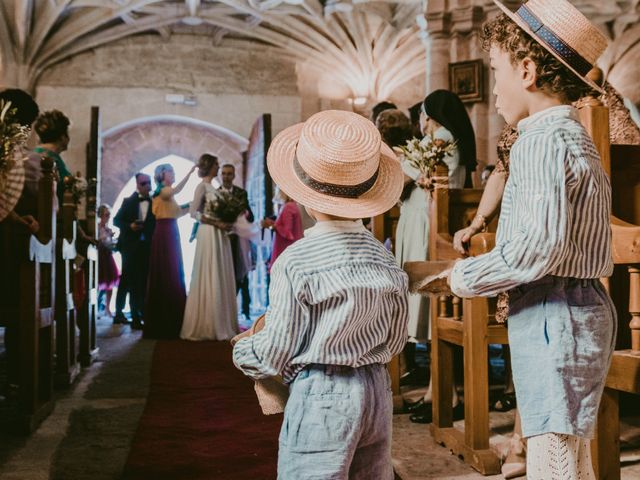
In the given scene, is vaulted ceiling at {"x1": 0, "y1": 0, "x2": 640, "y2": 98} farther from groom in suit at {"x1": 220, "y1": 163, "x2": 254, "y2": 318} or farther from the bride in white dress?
the bride in white dress

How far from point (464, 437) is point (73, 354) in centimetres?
315

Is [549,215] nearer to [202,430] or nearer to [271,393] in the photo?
[271,393]

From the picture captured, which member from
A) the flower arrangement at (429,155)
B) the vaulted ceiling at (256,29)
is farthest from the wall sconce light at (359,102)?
the flower arrangement at (429,155)

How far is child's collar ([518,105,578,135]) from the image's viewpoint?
5.34 feet

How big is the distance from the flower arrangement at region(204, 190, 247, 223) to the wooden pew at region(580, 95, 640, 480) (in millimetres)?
5377

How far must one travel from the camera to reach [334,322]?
1.63 metres

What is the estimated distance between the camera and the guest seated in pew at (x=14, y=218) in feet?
10.9


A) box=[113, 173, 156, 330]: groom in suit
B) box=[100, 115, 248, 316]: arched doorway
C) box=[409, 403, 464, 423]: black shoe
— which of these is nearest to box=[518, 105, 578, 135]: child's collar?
box=[409, 403, 464, 423]: black shoe

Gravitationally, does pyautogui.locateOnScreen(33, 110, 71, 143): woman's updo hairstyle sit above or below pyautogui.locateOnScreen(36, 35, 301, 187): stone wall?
below

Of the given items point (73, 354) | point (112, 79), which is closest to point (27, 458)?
point (73, 354)

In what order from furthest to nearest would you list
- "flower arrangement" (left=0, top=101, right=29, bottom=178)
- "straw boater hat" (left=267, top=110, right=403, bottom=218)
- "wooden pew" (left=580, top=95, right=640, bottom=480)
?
1. "flower arrangement" (left=0, top=101, right=29, bottom=178)
2. "wooden pew" (left=580, top=95, right=640, bottom=480)
3. "straw boater hat" (left=267, top=110, right=403, bottom=218)

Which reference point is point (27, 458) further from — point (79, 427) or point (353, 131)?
point (353, 131)

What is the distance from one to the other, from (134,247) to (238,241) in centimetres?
131

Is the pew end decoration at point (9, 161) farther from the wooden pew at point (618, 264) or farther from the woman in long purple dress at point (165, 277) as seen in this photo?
the woman in long purple dress at point (165, 277)
